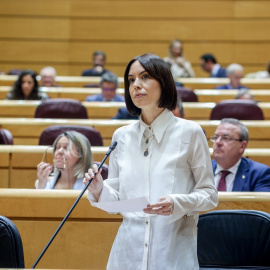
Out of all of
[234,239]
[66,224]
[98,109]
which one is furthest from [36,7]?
[234,239]

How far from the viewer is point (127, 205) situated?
1.25m

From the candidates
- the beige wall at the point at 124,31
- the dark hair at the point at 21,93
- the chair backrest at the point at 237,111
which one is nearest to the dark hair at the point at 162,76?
the chair backrest at the point at 237,111

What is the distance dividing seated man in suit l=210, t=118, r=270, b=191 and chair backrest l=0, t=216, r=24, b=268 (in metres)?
1.23

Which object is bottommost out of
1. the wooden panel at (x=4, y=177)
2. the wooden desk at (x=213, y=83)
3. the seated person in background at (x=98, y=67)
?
the wooden panel at (x=4, y=177)

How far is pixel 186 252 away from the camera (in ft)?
4.27

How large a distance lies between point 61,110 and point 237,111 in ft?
3.90

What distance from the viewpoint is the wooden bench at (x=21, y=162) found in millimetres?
2885

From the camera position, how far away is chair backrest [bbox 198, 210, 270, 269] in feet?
5.45

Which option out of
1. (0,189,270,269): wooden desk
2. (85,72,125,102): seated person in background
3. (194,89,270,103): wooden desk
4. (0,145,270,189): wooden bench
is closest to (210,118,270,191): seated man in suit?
(0,145,270,189): wooden bench

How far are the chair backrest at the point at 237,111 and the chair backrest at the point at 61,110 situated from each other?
893mm

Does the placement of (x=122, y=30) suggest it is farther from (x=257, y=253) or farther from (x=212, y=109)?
(x=257, y=253)

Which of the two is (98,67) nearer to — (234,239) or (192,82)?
(192,82)

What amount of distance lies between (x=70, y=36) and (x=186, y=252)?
6.07m

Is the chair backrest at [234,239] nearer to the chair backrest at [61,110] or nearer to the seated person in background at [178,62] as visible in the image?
the chair backrest at [61,110]
